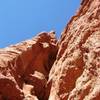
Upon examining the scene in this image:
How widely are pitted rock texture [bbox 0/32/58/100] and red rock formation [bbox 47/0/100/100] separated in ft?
7.72

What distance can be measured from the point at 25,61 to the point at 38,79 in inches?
92.9

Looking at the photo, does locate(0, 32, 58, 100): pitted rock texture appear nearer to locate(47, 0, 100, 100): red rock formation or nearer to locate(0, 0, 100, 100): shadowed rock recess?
locate(0, 0, 100, 100): shadowed rock recess

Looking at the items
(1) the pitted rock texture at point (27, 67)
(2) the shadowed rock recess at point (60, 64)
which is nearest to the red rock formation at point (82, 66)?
(2) the shadowed rock recess at point (60, 64)

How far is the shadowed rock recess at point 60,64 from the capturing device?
12.4m

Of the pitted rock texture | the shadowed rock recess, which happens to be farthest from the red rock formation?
the pitted rock texture

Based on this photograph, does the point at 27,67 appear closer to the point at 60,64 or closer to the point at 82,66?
the point at 60,64

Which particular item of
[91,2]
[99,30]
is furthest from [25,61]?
[99,30]

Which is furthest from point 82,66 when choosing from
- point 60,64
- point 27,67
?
point 27,67

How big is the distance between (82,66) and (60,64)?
3.00 m

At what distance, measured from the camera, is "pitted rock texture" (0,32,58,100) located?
16.9m

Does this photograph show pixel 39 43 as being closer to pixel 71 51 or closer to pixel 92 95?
pixel 71 51

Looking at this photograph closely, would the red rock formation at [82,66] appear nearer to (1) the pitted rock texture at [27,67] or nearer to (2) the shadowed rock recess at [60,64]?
(2) the shadowed rock recess at [60,64]

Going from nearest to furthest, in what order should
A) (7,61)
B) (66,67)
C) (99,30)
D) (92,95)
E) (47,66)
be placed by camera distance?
(92,95) → (99,30) → (66,67) → (7,61) → (47,66)

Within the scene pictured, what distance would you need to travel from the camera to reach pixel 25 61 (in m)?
23.4
